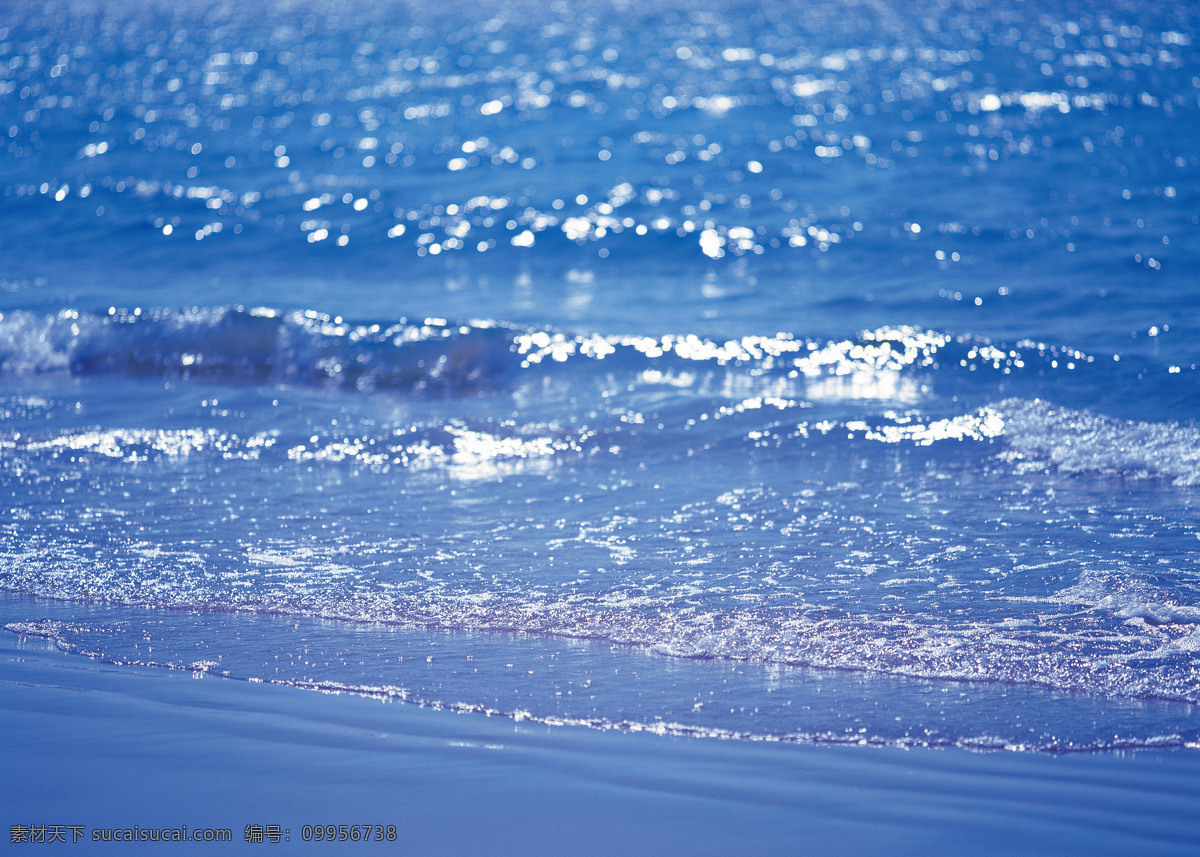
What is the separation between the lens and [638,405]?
6363 mm

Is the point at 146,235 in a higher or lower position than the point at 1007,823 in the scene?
higher

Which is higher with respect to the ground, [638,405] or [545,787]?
[638,405]

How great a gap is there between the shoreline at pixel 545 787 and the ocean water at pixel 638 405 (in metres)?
0.12

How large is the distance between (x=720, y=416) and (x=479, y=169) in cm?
885

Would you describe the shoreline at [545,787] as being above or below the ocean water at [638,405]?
below

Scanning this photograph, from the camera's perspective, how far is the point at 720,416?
19.7ft

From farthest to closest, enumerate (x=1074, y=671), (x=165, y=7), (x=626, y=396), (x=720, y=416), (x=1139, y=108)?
(x=165, y=7)
(x=1139, y=108)
(x=626, y=396)
(x=720, y=416)
(x=1074, y=671)

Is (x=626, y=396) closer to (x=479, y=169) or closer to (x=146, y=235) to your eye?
(x=146, y=235)

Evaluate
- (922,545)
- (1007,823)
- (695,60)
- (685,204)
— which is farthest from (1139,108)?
(1007,823)

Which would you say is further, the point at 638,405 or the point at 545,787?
the point at 638,405

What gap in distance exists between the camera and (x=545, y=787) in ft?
8.89

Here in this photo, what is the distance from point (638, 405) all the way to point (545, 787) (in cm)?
380

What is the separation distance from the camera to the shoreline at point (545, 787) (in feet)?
8.24

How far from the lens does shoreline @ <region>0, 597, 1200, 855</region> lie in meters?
2.51
